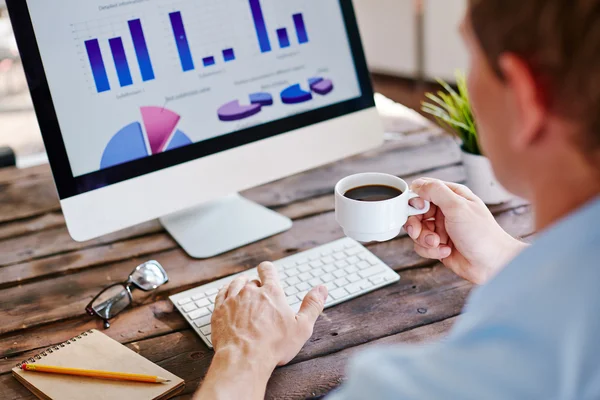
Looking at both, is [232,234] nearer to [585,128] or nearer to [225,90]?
[225,90]

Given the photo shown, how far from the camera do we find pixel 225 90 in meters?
1.19

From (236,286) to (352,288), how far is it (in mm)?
186

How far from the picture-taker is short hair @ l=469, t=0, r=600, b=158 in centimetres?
51

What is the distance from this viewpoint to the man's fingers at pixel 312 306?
94cm

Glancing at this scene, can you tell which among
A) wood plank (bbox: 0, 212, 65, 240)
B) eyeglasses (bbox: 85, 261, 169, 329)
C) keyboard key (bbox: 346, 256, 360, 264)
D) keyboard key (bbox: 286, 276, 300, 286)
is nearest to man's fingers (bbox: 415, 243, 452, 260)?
keyboard key (bbox: 346, 256, 360, 264)

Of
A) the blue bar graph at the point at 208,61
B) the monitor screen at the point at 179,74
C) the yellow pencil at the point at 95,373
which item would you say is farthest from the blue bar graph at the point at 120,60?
the yellow pencil at the point at 95,373

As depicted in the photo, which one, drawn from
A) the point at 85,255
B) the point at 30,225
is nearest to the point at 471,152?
the point at 85,255

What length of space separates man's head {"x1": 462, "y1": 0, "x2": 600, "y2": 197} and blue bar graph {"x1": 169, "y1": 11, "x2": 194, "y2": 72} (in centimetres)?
62

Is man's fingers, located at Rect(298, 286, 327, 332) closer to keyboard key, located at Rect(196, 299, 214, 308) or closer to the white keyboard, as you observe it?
the white keyboard

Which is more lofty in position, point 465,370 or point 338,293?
point 465,370

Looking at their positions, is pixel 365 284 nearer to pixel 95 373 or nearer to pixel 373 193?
pixel 373 193

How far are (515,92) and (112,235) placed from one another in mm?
940

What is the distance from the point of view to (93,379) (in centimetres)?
89

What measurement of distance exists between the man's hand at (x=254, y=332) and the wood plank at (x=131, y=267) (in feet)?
0.47
